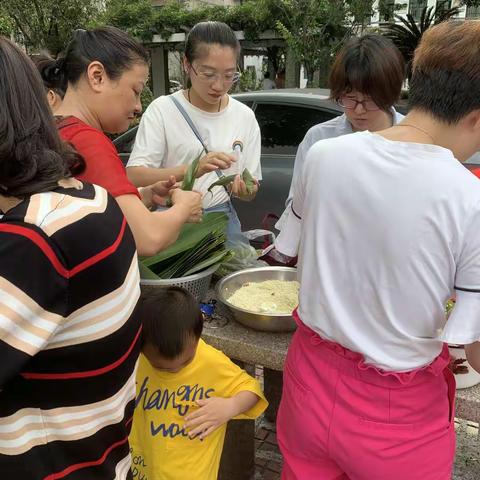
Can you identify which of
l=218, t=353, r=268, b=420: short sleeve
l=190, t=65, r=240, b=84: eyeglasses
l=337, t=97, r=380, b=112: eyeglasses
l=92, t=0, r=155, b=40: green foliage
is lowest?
l=218, t=353, r=268, b=420: short sleeve

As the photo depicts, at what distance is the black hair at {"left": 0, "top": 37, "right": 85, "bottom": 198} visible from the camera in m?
0.82

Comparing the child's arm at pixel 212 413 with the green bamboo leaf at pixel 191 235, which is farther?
the green bamboo leaf at pixel 191 235

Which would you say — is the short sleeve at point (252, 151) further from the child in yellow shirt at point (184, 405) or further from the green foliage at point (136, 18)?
the green foliage at point (136, 18)

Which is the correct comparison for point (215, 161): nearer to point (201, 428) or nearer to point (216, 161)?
point (216, 161)

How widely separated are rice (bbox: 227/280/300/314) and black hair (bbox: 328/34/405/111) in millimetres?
819

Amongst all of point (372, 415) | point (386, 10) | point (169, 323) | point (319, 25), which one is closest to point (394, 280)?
point (372, 415)

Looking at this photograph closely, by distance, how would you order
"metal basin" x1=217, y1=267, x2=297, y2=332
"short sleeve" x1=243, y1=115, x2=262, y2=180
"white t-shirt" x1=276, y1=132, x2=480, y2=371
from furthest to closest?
"short sleeve" x1=243, y1=115, x2=262, y2=180 < "metal basin" x1=217, y1=267, x2=297, y2=332 < "white t-shirt" x1=276, y1=132, x2=480, y2=371

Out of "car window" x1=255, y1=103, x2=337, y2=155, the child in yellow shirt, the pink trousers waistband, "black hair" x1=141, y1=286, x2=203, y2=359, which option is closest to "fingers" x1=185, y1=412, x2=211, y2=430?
the child in yellow shirt

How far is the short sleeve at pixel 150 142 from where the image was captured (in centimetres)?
233

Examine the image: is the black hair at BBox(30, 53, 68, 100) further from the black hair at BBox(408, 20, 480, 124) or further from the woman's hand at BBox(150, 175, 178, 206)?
the black hair at BBox(408, 20, 480, 124)

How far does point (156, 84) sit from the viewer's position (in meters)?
17.8

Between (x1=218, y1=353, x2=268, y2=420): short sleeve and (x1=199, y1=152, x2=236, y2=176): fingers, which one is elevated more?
(x1=199, y1=152, x2=236, y2=176): fingers

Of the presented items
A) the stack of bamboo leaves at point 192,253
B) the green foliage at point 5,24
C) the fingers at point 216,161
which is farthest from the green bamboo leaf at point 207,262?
the green foliage at point 5,24

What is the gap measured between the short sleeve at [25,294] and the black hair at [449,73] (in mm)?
815
